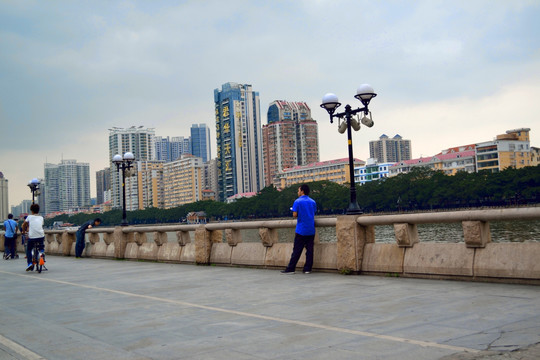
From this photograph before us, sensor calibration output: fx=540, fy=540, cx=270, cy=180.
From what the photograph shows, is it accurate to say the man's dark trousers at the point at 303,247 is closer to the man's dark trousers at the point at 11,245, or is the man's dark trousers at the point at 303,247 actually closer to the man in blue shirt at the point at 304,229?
the man in blue shirt at the point at 304,229

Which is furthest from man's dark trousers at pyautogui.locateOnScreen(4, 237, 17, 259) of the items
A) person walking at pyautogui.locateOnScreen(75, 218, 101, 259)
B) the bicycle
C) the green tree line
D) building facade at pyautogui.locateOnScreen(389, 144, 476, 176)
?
building facade at pyautogui.locateOnScreen(389, 144, 476, 176)

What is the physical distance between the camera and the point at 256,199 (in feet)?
526

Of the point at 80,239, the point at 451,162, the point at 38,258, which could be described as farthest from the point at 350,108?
the point at 451,162

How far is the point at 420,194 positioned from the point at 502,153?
45.1 meters

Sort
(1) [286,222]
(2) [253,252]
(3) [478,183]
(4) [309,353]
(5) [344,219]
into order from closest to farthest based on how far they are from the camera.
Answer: (4) [309,353] → (5) [344,219] → (1) [286,222] → (2) [253,252] → (3) [478,183]

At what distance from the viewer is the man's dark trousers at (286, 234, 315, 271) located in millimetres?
11891

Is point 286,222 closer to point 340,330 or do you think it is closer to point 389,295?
point 389,295

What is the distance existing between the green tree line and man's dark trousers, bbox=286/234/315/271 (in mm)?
97219

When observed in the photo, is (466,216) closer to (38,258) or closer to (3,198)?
(38,258)

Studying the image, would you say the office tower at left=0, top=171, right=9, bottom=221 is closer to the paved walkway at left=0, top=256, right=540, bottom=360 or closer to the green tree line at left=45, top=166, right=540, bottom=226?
the green tree line at left=45, top=166, right=540, bottom=226

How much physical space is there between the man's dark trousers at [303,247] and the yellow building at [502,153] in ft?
475

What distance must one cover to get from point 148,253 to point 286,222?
7.64 meters

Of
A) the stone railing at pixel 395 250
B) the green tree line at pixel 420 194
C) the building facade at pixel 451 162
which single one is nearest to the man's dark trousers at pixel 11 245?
the stone railing at pixel 395 250

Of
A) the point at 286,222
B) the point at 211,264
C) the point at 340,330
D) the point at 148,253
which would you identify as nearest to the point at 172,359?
the point at 340,330
